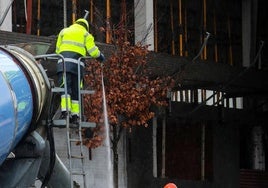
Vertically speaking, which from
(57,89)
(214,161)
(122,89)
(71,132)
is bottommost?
(214,161)

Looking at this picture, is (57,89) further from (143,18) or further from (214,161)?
(214,161)

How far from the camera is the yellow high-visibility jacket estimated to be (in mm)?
8047

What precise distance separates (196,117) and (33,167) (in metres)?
13.2

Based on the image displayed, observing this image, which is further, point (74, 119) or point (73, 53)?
point (73, 53)

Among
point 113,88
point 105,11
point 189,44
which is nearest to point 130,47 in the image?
point 113,88

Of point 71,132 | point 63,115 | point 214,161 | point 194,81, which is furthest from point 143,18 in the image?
point 63,115

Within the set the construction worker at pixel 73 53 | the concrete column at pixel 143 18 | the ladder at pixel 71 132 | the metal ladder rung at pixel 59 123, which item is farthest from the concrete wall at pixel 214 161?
the metal ladder rung at pixel 59 123

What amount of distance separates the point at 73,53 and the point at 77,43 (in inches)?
5.9

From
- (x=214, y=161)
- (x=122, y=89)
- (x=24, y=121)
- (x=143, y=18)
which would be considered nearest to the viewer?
(x=24, y=121)

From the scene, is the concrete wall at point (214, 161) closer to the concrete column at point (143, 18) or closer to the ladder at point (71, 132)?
the concrete column at point (143, 18)

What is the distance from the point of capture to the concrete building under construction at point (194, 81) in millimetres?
17891

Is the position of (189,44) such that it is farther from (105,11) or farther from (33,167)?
(33,167)

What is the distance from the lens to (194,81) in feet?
58.2

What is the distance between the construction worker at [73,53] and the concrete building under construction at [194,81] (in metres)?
5.94
